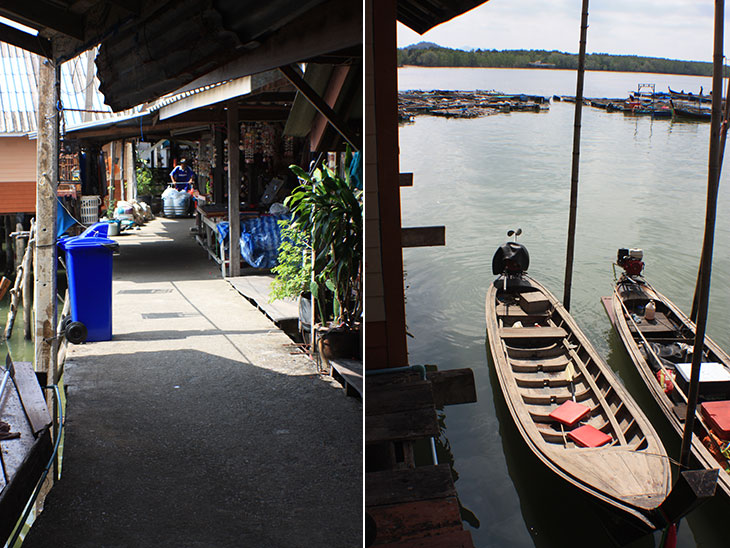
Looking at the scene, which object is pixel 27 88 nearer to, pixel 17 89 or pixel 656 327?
pixel 17 89

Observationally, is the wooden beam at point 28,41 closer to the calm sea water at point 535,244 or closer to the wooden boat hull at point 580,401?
the calm sea water at point 535,244

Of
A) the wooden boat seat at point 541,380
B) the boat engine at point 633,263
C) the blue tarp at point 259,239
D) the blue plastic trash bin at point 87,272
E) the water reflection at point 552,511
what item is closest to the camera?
the blue plastic trash bin at point 87,272

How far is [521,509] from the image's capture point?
6141 millimetres

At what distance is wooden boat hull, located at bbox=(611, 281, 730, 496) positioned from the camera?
538 centimetres

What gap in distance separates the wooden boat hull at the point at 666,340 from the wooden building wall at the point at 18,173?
590 cm

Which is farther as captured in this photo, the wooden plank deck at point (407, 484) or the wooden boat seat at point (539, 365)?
the wooden boat seat at point (539, 365)

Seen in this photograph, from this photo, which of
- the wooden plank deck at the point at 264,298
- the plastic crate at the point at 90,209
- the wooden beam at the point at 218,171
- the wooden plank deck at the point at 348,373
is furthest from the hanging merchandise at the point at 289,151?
the wooden plank deck at the point at 348,373

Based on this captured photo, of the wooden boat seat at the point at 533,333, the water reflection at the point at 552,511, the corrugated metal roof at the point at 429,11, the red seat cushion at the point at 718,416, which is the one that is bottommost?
the water reflection at the point at 552,511

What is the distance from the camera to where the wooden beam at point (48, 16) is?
10.6 feet

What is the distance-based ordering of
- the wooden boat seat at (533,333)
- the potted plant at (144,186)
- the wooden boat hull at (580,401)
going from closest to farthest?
the wooden boat hull at (580,401) < the wooden boat seat at (533,333) < the potted plant at (144,186)

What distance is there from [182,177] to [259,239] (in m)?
7.33

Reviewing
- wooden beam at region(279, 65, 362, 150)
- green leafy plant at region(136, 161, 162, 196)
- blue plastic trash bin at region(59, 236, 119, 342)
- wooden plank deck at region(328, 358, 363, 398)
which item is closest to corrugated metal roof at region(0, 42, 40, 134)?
blue plastic trash bin at region(59, 236, 119, 342)

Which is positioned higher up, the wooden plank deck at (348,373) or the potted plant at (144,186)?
the potted plant at (144,186)

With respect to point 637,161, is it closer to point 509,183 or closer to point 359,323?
point 509,183
